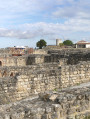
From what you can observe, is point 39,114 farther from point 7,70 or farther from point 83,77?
point 7,70

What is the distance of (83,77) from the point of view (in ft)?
35.7

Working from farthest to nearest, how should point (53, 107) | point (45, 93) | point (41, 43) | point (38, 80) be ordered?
point (41, 43) → point (38, 80) → point (45, 93) → point (53, 107)

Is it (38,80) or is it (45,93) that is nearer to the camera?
(45,93)

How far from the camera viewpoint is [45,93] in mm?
6594

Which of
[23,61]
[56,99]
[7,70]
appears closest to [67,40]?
[23,61]

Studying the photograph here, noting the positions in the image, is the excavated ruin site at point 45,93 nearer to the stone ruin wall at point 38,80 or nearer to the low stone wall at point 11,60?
the stone ruin wall at point 38,80

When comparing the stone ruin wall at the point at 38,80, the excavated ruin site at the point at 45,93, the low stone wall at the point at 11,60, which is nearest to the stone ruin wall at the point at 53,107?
the excavated ruin site at the point at 45,93

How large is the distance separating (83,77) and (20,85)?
155 inches

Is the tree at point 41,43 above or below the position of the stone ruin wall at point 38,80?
above

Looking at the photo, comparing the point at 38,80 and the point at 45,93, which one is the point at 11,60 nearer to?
the point at 38,80

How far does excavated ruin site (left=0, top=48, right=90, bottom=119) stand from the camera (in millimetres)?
5434

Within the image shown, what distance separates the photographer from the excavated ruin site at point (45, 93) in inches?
214

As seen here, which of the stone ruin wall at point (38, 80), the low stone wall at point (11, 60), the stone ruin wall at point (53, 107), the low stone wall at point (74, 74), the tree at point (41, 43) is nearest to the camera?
the stone ruin wall at point (53, 107)

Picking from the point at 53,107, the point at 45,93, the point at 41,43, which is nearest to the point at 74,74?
the point at 45,93
